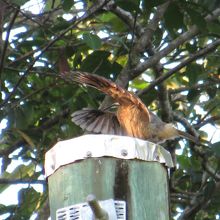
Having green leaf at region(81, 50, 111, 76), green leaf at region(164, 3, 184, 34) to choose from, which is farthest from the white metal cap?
green leaf at region(81, 50, 111, 76)

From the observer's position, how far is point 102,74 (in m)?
4.54

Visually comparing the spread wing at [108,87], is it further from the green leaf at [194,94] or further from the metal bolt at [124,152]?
the green leaf at [194,94]

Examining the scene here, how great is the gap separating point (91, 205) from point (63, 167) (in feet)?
1.13

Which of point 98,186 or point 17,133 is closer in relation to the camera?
point 98,186

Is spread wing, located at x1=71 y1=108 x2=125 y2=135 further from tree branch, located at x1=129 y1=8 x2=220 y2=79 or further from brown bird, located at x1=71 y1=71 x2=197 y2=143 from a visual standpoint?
tree branch, located at x1=129 y1=8 x2=220 y2=79

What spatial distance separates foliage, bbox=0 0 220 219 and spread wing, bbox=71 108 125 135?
0.38 m

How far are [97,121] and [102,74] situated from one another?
699 mm

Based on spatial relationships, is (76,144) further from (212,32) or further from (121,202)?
(212,32)

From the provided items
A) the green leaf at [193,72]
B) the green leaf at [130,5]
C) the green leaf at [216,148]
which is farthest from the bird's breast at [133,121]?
the green leaf at [193,72]

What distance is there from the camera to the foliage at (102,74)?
4379 mm

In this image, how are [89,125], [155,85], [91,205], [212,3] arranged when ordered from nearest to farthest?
[91,205] < [89,125] < [212,3] < [155,85]

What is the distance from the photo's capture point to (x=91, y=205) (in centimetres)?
228

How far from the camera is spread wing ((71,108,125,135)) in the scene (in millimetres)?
3865

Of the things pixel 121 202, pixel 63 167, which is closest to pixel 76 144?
pixel 63 167
